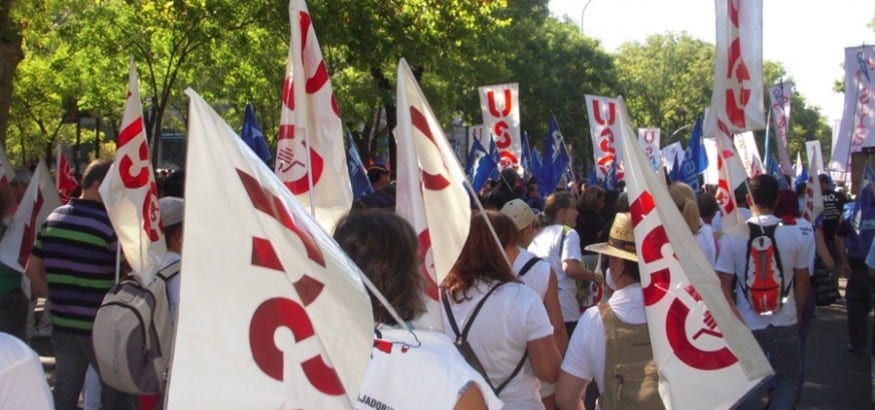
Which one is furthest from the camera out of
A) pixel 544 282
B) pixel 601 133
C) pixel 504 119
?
pixel 601 133

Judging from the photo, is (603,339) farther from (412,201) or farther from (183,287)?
(183,287)

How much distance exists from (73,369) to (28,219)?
221cm

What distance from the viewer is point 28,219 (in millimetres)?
8016

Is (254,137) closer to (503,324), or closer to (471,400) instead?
(503,324)

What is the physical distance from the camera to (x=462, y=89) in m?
41.8

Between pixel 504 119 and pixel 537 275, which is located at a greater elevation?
pixel 504 119

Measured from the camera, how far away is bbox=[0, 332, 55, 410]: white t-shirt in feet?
7.45

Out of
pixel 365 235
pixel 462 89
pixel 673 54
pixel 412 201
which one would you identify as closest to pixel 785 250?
pixel 412 201

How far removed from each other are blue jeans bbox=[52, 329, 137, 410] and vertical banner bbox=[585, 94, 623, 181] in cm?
1310

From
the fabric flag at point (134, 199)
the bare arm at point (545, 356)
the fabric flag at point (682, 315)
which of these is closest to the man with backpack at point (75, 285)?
the fabric flag at point (134, 199)

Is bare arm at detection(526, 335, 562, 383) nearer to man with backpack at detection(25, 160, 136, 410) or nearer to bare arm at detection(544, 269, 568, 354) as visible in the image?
bare arm at detection(544, 269, 568, 354)

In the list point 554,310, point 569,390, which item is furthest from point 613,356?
point 554,310

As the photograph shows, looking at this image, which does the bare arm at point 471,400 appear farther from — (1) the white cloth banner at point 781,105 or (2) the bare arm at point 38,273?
(1) the white cloth banner at point 781,105

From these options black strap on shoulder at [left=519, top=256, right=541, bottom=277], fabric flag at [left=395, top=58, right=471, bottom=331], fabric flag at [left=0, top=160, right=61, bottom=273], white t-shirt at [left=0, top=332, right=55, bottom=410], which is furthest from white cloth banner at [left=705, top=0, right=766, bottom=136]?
white t-shirt at [left=0, top=332, right=55, bottom=410]
